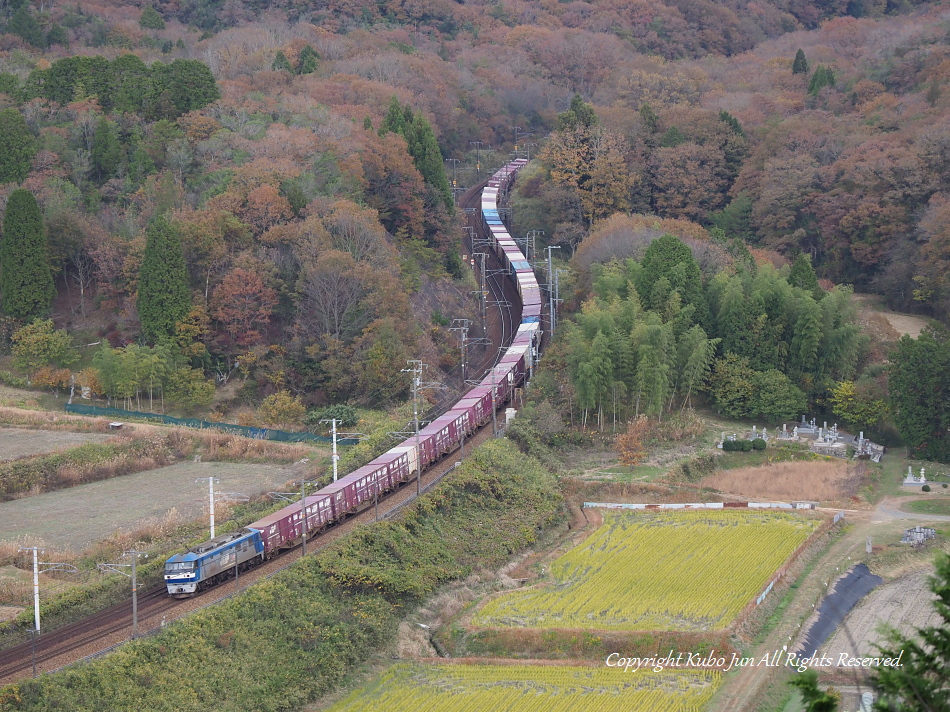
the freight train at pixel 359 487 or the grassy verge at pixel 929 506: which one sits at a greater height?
the freight train at pixel 359 487

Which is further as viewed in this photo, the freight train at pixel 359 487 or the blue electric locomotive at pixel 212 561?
the freight train at pixel 359 487

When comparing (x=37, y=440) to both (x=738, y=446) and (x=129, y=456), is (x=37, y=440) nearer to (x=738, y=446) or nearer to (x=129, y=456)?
(x=129, y=456)

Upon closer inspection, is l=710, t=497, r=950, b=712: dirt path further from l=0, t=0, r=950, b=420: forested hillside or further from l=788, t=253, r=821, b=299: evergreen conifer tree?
l=788, t=253, r=821, b=299: evergreen conifer tree

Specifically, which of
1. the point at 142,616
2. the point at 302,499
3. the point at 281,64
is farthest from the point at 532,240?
the point at 142,616

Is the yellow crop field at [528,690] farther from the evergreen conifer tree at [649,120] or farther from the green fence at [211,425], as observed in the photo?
the evergreen conifer tree at [649,120]

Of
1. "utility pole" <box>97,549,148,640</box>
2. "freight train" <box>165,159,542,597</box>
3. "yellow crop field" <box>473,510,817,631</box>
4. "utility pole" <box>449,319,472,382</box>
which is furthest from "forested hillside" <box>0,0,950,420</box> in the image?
"utility pole" <box>97,549,148,640</box>

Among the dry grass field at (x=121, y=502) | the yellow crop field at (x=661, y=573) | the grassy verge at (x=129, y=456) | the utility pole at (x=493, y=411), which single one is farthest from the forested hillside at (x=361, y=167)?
the yellow crop field at (x=661, y=573)
